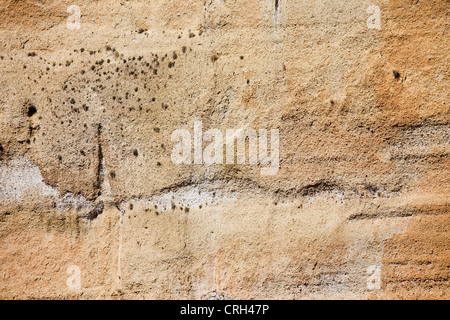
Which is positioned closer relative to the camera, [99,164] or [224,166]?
[224,166]

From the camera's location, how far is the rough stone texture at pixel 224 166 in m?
6.42

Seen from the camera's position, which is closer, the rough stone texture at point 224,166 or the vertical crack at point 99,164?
the rough stone texture at point 224,166

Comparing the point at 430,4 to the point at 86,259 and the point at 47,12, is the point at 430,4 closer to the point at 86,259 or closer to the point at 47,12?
the point at 47,12

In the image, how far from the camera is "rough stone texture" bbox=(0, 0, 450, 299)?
6.42 meters

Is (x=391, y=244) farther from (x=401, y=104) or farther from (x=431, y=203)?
(x=401, y=104)

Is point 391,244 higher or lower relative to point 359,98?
lower

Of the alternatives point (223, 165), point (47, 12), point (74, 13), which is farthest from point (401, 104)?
point (47, 12)

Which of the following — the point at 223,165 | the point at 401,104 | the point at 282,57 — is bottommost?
the point at 223,165

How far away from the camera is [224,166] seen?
6719 mm

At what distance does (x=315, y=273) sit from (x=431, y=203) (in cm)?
249

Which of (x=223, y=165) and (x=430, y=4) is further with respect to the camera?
(x=223, y=165)

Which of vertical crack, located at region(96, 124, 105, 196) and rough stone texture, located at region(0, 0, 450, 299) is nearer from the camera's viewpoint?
rough stone texture, located at region(0, 0, 450, 299)

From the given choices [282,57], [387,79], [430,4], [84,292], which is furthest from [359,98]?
[84,292]

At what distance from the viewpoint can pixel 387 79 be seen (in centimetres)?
639
